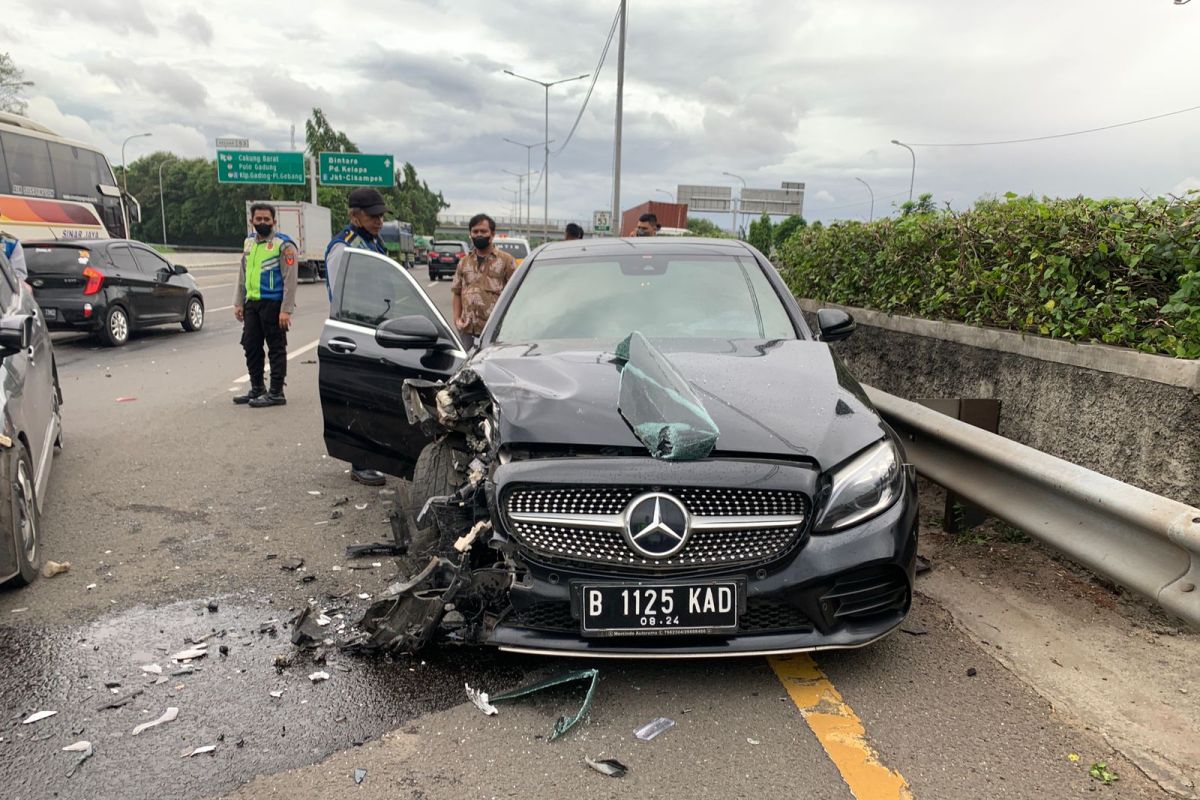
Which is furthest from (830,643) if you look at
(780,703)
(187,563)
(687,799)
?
(187,563)

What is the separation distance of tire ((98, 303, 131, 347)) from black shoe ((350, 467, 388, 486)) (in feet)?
30.3

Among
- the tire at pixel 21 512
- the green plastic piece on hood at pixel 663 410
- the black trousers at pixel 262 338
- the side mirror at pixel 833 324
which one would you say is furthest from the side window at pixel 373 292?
the black trousers at pixel 262 338

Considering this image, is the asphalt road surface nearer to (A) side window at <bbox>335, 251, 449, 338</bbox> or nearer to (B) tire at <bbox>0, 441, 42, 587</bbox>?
(B) tire at <bbox>0, 441, 42, 587</bbox>

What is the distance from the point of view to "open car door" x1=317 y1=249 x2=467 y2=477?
4.88 m

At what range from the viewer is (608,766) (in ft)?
8.37

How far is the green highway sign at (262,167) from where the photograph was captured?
145ft

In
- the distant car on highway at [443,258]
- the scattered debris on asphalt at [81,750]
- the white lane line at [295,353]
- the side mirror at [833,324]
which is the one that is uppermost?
the side mirror at [833,324]

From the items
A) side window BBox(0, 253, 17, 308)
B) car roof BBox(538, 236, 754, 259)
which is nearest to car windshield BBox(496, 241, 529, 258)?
side window BBox(0, 253, 17, 308)

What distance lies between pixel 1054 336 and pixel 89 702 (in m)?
4.68

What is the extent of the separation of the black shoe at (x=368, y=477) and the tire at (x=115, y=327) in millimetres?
9232

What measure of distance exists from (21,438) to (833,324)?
13.3 feet

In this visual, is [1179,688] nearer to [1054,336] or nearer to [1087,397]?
[1087,397]

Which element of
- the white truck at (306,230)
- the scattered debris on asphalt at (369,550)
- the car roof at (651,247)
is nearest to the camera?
the scattered debris on asphalt at (369,550)

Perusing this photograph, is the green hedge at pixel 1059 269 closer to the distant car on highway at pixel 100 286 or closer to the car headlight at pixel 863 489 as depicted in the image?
the car headlight at pixel 863 489
